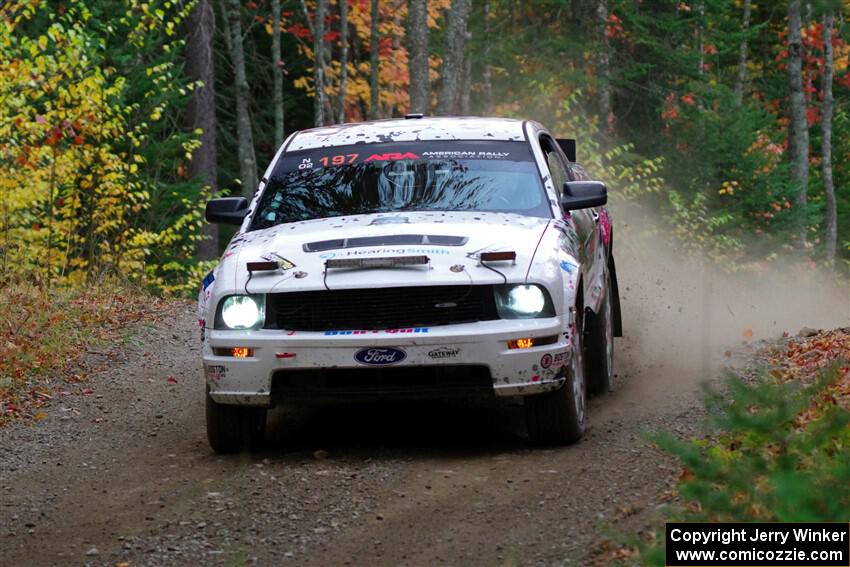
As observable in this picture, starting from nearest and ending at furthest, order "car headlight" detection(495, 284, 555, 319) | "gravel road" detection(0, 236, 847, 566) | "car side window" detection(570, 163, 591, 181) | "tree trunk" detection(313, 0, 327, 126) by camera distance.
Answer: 1. "gravel road" detection(0, 236, 847, 566)
2. "car headlight" detection(495, 284, 555, 319)
3. "car side window" detection(570, 163, 591, 181)
4. "tree trunk" detection(313, 0, 327, 126)

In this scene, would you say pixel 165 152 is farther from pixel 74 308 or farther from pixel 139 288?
pixel 74 308

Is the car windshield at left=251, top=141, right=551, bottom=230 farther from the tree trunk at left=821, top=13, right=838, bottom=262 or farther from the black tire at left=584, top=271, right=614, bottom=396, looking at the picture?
the tree trunk at left=821, top=13, right=838, bottom=262

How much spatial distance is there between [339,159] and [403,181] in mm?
546

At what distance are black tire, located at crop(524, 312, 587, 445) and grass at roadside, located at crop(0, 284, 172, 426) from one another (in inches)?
153

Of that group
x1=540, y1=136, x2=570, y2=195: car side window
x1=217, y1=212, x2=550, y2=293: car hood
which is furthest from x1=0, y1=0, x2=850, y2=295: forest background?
x1=217, y1=212, x2=550, y2=293: car hood

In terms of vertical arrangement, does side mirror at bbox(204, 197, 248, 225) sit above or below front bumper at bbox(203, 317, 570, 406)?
above

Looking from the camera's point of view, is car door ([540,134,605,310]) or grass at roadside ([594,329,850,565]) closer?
grass at roadside ([594,329,850,565])

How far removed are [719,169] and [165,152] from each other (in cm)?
1318

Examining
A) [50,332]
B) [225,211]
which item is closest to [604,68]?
[50,332]

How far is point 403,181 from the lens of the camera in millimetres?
8328

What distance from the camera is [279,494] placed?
646 cm

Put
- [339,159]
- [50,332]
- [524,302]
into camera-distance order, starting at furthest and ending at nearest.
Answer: [50,332] < [339,159] < [524,302]

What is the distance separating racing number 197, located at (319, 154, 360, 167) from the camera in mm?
8562

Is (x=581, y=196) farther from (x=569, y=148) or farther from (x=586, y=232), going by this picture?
(x=569, y=148)
